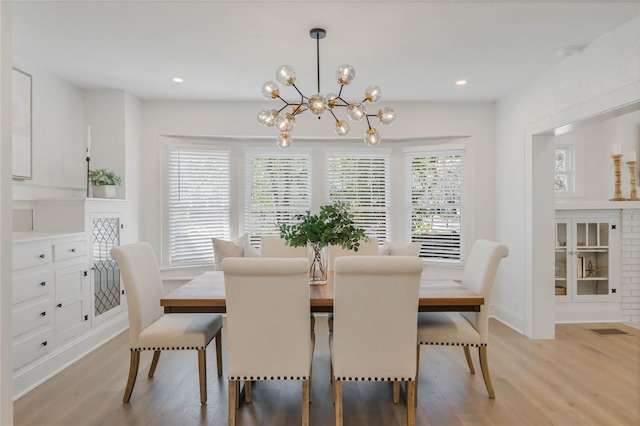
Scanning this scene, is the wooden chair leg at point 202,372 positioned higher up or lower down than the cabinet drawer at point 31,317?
lower down

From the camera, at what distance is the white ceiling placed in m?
2.54

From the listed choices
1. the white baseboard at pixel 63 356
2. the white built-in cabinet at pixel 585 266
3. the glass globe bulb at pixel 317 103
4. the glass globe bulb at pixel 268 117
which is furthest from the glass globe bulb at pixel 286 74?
the white built-in cabinet at pixel 585 266

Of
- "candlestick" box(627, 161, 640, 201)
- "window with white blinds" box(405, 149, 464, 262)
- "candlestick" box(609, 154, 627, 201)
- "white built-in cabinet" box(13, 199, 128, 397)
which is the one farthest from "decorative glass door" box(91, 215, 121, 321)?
"candlestick" box(627, 161, 640, 201)

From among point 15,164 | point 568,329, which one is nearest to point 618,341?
point 568,329

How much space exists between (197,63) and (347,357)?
2.83 m

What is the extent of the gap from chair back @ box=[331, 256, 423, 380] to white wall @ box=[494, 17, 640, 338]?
86.6 inches

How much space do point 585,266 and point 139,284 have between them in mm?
4732

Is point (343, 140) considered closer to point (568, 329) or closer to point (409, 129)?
point (409, 129)

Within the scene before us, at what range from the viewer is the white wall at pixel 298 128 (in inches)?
183

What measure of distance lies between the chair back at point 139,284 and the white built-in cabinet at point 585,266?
428 centimetres

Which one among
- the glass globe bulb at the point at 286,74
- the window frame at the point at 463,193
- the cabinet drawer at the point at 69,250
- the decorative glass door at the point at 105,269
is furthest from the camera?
the window frame at the point at 463,193

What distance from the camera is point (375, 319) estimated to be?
213 centimetres

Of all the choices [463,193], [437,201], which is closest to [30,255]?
[437,201]

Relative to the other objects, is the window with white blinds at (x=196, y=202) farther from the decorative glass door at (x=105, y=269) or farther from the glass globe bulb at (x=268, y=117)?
the glass globe bulb at (x=268, y=117)
